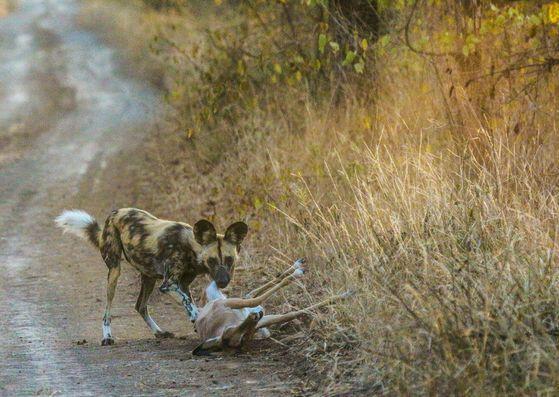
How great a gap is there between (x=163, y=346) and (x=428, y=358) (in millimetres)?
2196

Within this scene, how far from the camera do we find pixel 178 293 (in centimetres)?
635

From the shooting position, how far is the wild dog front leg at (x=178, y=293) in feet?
20.8

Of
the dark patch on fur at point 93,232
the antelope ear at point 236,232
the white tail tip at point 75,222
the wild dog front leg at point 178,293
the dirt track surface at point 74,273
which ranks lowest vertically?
the dirt track surface at point 74,273

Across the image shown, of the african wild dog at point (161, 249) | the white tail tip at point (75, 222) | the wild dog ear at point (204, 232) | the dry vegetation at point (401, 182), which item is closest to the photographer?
the dry vegetation at point (401, 182)

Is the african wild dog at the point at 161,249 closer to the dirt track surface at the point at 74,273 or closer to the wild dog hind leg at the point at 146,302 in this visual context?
the wild dog hind leg at the point at 146,302

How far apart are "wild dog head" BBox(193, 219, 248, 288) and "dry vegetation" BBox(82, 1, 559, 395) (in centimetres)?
42

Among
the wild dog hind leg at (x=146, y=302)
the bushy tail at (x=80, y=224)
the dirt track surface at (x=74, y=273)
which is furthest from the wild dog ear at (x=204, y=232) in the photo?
the bushy tail at (x=80, y=224)

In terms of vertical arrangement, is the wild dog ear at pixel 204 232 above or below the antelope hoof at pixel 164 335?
above

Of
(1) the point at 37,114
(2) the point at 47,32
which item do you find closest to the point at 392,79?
(1) the point at 37,114

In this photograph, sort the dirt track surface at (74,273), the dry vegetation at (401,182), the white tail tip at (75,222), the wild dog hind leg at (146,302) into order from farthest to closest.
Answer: the white tail tip at (75,222), the wild dog hind leg at (146,302), the dirt track surface at (74,273), the dry vegetation at (401,182)

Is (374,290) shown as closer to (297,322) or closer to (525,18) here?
(297,322)

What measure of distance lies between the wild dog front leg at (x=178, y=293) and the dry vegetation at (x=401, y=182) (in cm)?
56

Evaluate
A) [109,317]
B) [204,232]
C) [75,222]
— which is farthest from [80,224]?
[204,232]

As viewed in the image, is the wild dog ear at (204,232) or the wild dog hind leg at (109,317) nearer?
the wild dog ear at (204,232)
